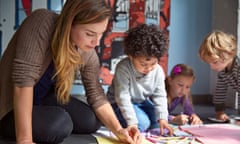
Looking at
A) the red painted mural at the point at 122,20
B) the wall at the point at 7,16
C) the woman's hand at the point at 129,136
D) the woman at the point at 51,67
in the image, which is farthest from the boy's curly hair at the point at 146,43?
the wall at the point at 7,16

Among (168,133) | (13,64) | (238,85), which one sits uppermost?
(13,64)

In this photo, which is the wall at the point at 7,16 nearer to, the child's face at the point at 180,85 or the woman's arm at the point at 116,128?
the child's face at the point at 180,85

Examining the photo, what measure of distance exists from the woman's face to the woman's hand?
290mm

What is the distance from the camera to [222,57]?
150 centimetres

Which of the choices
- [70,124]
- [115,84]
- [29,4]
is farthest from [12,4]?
[70,124]

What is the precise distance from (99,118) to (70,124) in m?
0.11

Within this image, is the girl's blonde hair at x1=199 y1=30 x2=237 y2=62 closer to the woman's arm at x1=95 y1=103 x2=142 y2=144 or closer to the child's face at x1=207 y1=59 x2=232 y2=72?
the child's face at x1=207 y1=59 x2=232 y2=72

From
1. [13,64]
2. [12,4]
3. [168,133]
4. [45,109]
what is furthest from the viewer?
[12,4]

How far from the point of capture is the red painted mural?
210 cm

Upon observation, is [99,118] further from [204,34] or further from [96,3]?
[204,34]

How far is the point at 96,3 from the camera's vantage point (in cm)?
97

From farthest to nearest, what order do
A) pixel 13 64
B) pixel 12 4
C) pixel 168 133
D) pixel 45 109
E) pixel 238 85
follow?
pixel 12 4
pixel 238 85
pixel 168 133
pixel 45 109
pixel 13 64

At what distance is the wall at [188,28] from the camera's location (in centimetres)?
216

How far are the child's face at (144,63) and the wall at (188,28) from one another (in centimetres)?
90
